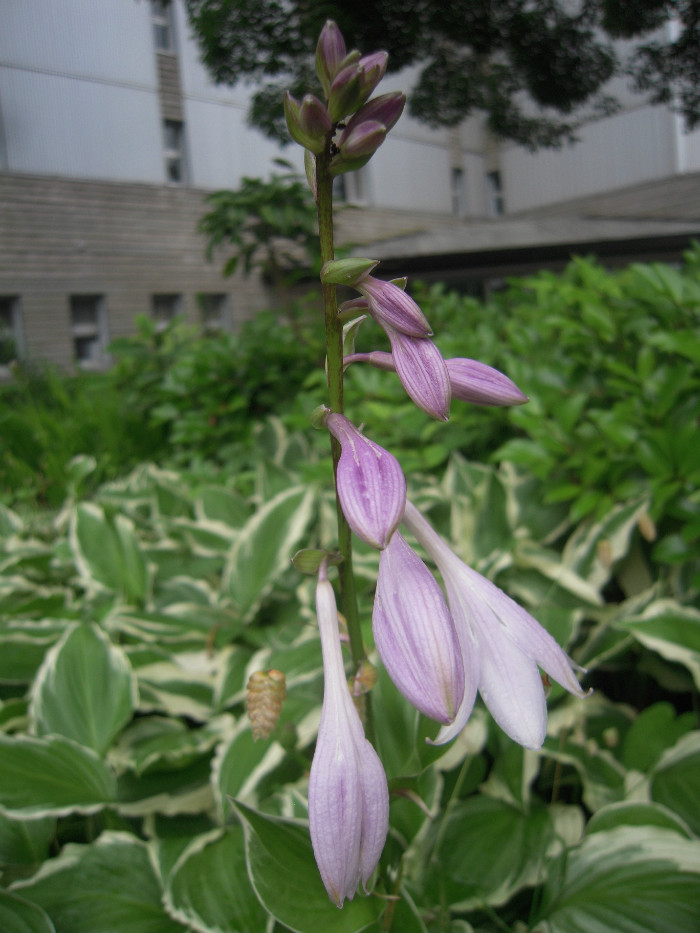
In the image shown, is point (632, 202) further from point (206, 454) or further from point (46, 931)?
point (46, 931)

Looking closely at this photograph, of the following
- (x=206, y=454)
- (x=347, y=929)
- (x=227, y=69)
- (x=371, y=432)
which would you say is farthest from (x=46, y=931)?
(x=227, y=69)

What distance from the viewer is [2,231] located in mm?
4805

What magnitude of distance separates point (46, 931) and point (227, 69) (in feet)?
12.2

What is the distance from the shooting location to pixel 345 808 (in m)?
0.33

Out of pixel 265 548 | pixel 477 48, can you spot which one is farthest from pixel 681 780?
pixel 477 48

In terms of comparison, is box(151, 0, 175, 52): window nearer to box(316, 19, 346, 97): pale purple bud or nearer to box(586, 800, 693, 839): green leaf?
box(316, 19, 346, 97): pale purple bud

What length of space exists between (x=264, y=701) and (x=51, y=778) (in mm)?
461

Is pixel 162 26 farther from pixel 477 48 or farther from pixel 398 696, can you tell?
pixel 398 696

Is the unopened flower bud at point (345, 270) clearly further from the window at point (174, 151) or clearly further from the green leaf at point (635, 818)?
the window at point (174, 151)

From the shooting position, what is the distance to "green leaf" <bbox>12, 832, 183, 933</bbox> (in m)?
0.65

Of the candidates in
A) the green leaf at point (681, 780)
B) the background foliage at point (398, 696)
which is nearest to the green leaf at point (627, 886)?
the background foliage at point (398, 696)

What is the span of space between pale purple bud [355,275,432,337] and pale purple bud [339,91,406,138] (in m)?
0.11

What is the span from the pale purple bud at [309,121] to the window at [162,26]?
4066mm

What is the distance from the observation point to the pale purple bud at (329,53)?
1.33 feet
